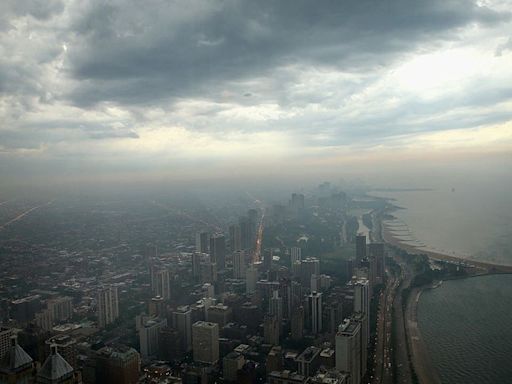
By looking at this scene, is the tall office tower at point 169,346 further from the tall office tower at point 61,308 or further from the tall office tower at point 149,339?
the tall office tower at point 61,308

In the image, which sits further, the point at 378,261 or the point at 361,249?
the point at 361,249

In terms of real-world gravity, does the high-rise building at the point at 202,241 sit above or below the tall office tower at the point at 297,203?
below

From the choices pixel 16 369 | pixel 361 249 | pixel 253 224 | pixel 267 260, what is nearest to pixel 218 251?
pixel 267 260

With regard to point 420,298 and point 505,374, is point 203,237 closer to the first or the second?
point 420,298

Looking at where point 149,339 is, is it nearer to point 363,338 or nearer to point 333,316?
point 333,316

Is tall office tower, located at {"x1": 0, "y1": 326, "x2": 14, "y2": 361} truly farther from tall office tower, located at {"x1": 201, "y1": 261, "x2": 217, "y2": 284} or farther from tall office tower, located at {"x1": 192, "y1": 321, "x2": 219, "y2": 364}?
tall office tower, located at {"x1": 201, "y1": 261, "x2": 217, "y2": 284}

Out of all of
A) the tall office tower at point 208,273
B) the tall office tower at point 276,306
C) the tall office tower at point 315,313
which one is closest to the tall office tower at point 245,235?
the tall office tower at point 208,273
